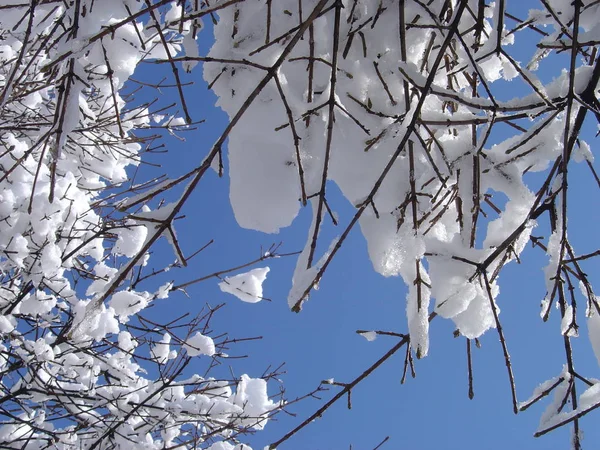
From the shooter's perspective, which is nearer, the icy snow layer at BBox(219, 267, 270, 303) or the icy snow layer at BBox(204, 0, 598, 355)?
the icy snow layer at BBox(204, 0, 598, 355)

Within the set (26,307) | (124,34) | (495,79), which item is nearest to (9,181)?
(26,307)

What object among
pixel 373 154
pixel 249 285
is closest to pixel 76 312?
pixel 249 285

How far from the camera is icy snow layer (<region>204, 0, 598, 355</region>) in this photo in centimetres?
124

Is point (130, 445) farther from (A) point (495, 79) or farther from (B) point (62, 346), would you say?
(A) point (495, 79)

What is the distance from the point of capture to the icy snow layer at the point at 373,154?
A: 4.06ft

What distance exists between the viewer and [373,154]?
50.4 inches

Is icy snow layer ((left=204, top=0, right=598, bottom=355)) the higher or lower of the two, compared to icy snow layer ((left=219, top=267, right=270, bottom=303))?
lower

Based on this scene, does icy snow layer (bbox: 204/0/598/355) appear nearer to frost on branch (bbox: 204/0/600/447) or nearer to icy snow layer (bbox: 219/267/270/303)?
frost on branch (bbox: 204/0/600/447)

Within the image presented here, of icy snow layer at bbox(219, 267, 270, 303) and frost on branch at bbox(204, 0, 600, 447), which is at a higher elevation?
icy snow layer at bbox(219, 267, 270, 303)

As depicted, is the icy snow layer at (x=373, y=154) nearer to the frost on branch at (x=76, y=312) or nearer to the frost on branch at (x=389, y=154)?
the frost on branch at (x=389, y=154)

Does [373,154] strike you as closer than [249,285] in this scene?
Yes

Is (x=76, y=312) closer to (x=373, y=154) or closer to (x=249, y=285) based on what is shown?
(x=249, y=285)

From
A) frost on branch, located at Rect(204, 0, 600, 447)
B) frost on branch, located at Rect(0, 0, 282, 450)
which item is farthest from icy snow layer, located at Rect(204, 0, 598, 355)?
frost on branch, located at Rect(0, 0, 282, 450)

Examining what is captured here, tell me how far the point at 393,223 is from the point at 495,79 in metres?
0.93
